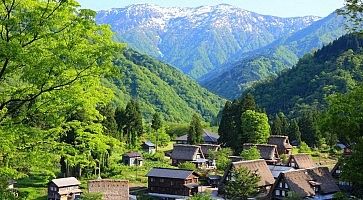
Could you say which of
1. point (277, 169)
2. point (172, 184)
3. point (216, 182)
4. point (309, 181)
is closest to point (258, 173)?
point (309, 181)

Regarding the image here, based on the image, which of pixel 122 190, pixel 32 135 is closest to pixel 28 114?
pixel 32 135

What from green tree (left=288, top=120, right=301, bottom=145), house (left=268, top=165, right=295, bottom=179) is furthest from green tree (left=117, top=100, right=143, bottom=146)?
green tree (left=288, top=120, right=301, bottom=145)

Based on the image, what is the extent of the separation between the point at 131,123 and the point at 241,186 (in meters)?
28.3

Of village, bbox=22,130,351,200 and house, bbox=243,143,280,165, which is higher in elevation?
house, bbox=243,143,280,165

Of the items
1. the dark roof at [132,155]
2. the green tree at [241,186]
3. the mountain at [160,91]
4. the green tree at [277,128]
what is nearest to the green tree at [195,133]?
the dark roof at [132,155]

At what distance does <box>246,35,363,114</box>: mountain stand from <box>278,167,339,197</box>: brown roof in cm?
6384

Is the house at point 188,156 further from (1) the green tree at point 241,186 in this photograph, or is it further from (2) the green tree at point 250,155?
(1) the green tree at point 241,186

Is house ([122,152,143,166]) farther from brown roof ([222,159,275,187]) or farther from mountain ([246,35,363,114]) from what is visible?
mountain ([246,35,363,114])

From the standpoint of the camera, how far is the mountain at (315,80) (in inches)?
4296

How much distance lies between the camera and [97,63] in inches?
415

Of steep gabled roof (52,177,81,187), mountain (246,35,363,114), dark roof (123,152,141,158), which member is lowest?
steep gabled roof (52,177,81,187)

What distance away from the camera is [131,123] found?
6291 cm

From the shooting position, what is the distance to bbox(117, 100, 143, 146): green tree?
6238 cm

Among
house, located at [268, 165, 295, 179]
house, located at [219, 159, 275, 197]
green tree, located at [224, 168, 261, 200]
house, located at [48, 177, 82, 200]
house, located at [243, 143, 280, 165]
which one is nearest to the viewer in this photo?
green tree, located at [224, 168, 261, 200]
